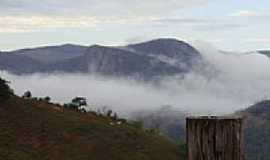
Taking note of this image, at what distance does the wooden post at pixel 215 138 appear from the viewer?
5961mm

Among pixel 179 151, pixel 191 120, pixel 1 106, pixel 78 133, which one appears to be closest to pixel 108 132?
pixel 78 133

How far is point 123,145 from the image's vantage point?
70.9 meters

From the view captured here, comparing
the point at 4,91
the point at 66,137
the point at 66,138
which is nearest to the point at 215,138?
the point at 66,138

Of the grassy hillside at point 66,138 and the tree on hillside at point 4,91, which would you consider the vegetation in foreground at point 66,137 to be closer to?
the grassy hillside at point 66,138

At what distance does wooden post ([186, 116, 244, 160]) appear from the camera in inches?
235

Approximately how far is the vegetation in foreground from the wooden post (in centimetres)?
5893

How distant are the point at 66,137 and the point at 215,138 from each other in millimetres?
67716

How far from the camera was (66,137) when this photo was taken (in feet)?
239

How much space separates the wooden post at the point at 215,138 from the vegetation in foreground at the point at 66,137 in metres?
58.9

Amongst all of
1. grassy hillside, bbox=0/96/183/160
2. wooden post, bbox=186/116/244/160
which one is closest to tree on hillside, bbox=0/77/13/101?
grassy hillside, bbox=0/96/183/160

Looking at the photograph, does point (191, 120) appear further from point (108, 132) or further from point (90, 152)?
point (108, 132)

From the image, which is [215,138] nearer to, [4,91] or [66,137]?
[66,137]

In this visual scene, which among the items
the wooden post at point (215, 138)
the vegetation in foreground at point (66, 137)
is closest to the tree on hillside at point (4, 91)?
the vegetation in foreground at point (66, 137)

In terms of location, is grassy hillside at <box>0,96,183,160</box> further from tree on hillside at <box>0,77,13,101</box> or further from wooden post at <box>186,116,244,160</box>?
wooden post at <box>186,116,244,160</box>
